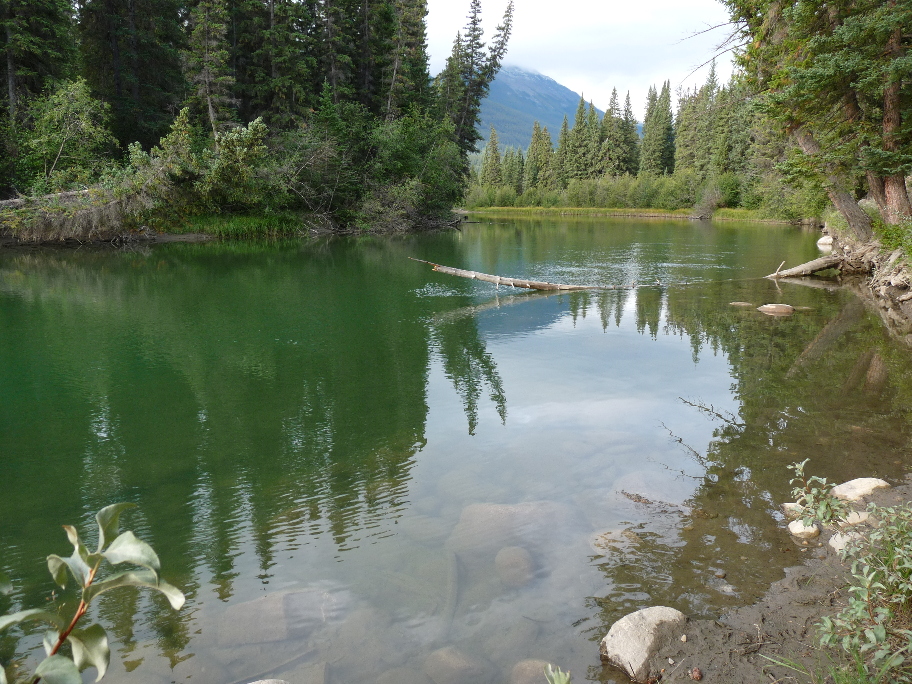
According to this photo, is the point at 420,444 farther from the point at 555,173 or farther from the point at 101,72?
the point at 555,173

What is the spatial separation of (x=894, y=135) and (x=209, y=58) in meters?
32.0

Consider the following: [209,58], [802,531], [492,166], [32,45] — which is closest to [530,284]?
[802,531]

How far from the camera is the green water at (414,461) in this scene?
4.41 meters

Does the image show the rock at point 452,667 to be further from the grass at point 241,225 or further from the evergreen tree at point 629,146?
the evergreen tree at point 629,146

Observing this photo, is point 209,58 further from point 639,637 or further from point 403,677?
point 639,637

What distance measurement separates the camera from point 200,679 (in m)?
3.89

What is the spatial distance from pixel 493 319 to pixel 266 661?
1220cm

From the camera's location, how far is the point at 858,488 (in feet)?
18.2

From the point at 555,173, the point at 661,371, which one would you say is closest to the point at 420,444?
the point at 661,371

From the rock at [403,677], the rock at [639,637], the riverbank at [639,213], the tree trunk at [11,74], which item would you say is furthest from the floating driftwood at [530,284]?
the riverbank at [639,213]

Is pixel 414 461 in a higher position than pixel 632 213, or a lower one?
lower

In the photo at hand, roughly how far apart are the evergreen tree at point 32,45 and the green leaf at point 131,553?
3474 centimetres

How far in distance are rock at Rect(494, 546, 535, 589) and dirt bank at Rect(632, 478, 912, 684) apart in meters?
1.34

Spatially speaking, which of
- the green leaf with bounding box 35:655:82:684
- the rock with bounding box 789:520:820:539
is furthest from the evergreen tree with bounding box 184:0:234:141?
the green leaf with bounding box 35:655:82:684
